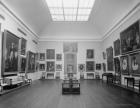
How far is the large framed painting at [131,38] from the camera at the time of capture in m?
10.4

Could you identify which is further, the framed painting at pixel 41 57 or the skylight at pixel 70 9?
the framed painting at pixel 41 57

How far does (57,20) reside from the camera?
21156 millimetres

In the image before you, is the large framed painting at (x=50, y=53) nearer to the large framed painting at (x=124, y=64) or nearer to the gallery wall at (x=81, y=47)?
the gallery wall at (x=81, y=47)

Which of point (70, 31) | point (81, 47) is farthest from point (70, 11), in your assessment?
point (81, 47)

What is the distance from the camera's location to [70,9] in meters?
17.5

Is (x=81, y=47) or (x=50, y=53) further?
(x=81, y=47)

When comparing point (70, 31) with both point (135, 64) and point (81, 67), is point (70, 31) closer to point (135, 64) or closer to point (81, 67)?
point (81, 67)

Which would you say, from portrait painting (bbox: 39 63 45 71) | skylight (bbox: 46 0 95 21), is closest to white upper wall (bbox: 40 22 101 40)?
skylight (bbox: 46 0 95 21)

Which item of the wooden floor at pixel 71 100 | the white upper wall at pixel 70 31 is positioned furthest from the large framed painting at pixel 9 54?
the white upper wall at pixel 70 31

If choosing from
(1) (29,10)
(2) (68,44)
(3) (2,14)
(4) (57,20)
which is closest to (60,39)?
(2) (68,44)

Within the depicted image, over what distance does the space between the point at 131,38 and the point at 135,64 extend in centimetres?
227

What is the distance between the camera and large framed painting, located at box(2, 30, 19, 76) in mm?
10034

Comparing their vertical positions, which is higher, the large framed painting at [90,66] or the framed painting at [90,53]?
the framed painting at [90,53]

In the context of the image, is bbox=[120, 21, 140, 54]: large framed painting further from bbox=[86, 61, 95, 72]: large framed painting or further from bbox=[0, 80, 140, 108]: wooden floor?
bbox=[86, 61, 95, 72]: large framed painting
